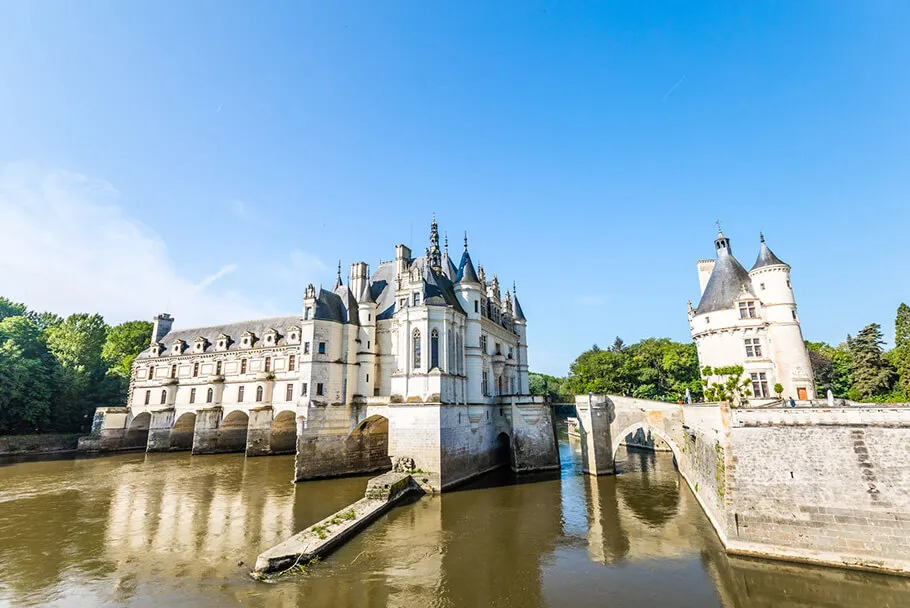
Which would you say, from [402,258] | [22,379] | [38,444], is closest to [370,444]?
[402,258]

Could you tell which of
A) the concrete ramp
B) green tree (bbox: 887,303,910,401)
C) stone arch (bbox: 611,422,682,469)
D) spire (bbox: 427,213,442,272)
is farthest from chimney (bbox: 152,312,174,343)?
green tree (bbox: 887,303,910,401)

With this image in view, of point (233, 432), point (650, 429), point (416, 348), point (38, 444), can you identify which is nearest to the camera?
point (416, 348)

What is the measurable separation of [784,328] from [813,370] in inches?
982

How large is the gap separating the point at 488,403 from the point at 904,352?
101ft

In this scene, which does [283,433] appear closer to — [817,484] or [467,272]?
[467,272]

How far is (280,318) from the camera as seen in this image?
1720 inches

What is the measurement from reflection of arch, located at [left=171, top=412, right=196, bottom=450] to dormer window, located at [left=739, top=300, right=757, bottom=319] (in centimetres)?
4828

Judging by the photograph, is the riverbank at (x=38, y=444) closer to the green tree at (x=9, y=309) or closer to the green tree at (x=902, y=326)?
the green tree at (x=9, y=309)

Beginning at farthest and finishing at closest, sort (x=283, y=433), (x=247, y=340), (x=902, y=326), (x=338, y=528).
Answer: (x=247, y=340) < (x=283, y=433) < (x=902, y=326) < (x=338, y=528)

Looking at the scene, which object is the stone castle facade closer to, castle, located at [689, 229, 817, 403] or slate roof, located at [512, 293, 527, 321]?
slate roof, located at [512, 293, 527, 321]

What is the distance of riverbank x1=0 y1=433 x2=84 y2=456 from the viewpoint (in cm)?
3844

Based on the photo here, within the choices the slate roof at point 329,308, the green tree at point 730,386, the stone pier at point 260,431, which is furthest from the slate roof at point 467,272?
the stone pier at point 260,431

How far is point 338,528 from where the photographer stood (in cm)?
1562

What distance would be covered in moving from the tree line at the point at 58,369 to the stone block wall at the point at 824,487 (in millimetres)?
54842
